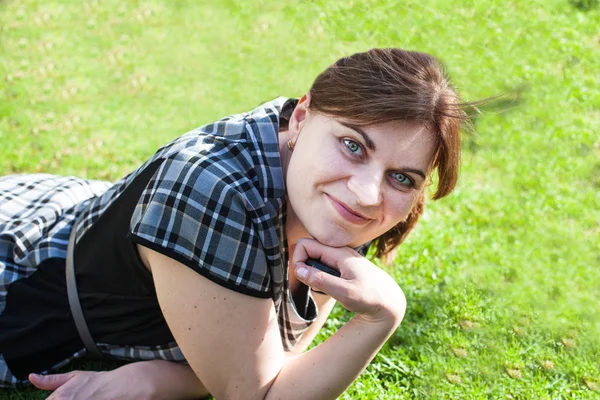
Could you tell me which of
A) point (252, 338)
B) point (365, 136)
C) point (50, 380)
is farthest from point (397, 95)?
point (50, 380)

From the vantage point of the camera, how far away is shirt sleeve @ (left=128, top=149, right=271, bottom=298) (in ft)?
7.57

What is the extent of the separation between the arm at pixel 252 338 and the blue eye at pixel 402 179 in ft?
1.04

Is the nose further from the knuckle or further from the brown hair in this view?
the knuckle

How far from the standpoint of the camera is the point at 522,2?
8406mm

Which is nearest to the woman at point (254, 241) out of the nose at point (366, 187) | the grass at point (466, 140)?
the nose at point (366, 187)

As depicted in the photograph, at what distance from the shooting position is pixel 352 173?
2330 millimetres

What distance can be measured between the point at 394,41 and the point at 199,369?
5557mm

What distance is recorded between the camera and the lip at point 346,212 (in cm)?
234

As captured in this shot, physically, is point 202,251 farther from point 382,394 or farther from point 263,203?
point 382,394

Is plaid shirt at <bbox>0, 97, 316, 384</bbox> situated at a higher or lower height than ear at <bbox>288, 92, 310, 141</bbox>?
lower

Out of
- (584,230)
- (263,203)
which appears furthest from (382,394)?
(584,230)

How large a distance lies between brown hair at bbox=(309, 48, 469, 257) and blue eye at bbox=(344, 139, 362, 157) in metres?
0.07

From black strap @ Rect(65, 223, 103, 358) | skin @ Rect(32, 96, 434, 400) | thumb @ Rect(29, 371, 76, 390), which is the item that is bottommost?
thumb @ Rect(29, 371, 76, 390)

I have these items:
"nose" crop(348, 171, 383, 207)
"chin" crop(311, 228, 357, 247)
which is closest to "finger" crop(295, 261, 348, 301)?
"chin" crop(311, 228, 357, 247)
